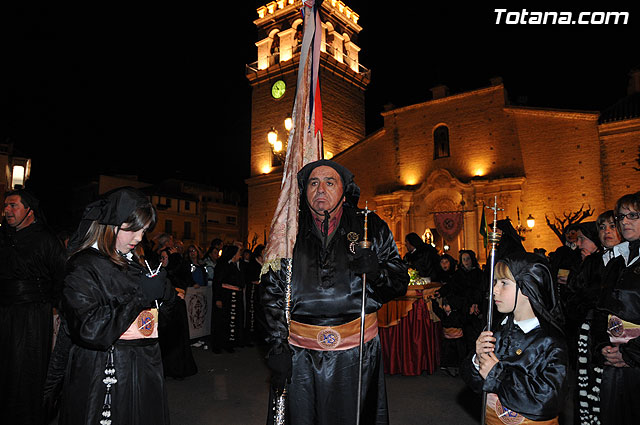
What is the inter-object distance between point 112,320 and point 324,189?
1.60 meters

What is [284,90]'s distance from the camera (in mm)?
26203

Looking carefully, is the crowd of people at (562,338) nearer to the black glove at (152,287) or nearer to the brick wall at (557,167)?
the black glove at (152,287)

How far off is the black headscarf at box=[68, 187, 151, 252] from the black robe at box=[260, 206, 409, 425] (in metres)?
1.02

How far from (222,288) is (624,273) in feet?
23.6

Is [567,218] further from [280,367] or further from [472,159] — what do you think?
[280,367]

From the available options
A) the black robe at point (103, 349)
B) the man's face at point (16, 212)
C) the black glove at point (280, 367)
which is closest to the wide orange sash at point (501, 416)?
the black glove at point (280, 367)

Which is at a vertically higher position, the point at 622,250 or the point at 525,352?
the point at 622,250

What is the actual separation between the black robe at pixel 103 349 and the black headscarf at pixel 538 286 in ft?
7.48

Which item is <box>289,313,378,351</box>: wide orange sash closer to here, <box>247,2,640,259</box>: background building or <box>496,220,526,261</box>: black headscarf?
<box>496,220,526,261</box>: black headscarf

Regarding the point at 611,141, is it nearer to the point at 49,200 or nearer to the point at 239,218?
the point at 49,200

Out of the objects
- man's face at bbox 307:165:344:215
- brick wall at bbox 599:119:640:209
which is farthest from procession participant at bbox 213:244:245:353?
brick wall at bbox 599:119:640:209

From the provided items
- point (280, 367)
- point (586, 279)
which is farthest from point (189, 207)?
point (280, 367)

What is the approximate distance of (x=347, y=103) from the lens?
93.0ft

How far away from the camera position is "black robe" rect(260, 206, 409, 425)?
2.66 meters
